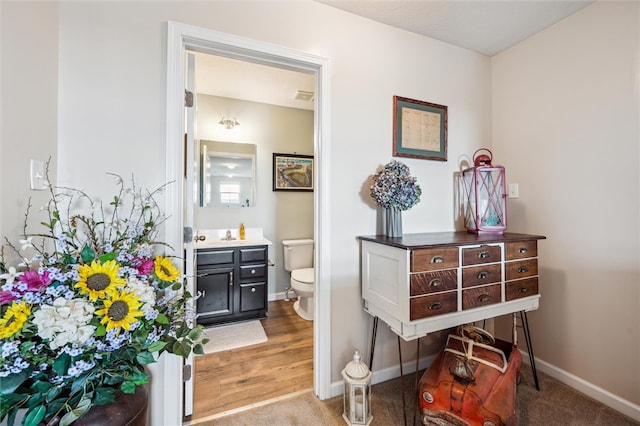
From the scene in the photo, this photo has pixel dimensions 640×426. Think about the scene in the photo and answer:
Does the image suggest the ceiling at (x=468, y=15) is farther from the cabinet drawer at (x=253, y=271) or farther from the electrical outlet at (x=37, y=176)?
the cabinet drawer at (x=253, y=271)

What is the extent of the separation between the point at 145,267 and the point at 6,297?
0.31 m

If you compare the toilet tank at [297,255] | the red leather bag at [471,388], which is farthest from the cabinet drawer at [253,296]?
the red leather bag at [471,388]

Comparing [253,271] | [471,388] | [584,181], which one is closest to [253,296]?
[253,271]

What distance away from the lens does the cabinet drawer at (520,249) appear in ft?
5.25

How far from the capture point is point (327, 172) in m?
1.66

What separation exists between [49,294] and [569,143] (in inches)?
106

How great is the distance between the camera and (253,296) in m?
2.79

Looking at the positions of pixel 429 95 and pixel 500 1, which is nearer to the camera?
pixel 500 1

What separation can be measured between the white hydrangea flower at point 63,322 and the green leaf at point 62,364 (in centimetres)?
5

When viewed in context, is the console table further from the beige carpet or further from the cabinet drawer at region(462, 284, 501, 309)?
the beige carpet

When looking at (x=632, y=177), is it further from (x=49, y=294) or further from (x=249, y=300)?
(x=249, y=300)

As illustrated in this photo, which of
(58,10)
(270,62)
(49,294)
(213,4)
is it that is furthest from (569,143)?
(58,10)

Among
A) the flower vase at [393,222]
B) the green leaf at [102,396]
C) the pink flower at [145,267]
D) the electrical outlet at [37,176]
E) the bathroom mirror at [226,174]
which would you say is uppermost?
the bathroom mirror at [226,174]

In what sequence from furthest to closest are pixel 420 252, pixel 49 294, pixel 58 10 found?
pixel 420 252 → pixel 58 10 → pixel 49 294
